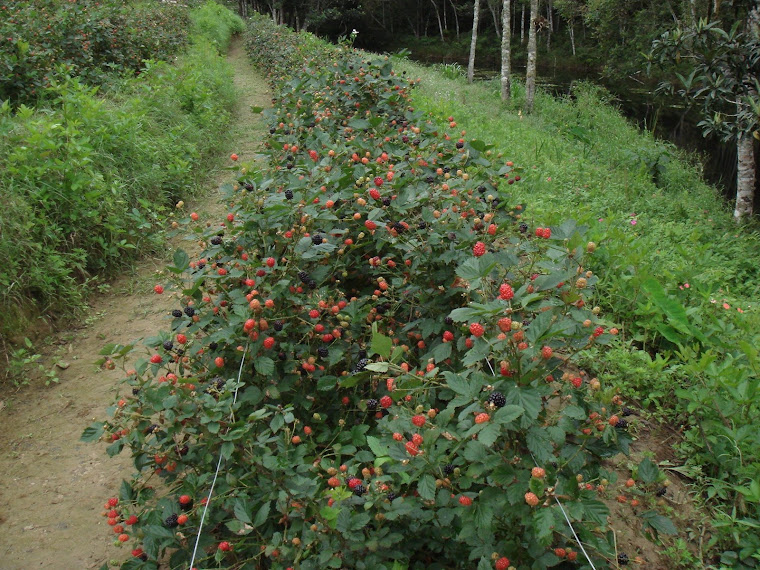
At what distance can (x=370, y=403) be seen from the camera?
6.63ft

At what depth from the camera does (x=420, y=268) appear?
249 centimetres

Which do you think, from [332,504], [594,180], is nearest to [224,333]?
[332,504]

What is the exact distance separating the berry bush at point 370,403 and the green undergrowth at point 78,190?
160 cm

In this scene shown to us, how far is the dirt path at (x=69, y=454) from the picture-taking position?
2.28m

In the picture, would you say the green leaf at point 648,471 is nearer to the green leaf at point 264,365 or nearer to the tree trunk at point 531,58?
the green leaf at point 264,365

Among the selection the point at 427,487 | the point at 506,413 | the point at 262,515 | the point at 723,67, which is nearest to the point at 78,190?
the point at 262,515

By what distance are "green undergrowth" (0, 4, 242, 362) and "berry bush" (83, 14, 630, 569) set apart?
5.26 feet

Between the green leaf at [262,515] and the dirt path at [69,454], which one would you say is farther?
the dirt path at [69,454]

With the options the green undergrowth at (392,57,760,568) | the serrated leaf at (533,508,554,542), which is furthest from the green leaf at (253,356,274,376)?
the green undergrowth at (392,57,760,568)

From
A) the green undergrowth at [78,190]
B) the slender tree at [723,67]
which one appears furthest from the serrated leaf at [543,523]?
the slender tree at [723,67]

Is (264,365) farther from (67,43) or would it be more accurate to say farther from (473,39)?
(473,39)

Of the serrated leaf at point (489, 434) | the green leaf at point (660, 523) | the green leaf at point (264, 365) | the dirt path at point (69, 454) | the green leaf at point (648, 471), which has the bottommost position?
the dirt path at point (69, 454)

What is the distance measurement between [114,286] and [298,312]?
2742 mm

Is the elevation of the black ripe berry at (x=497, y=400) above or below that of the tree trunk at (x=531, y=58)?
below
